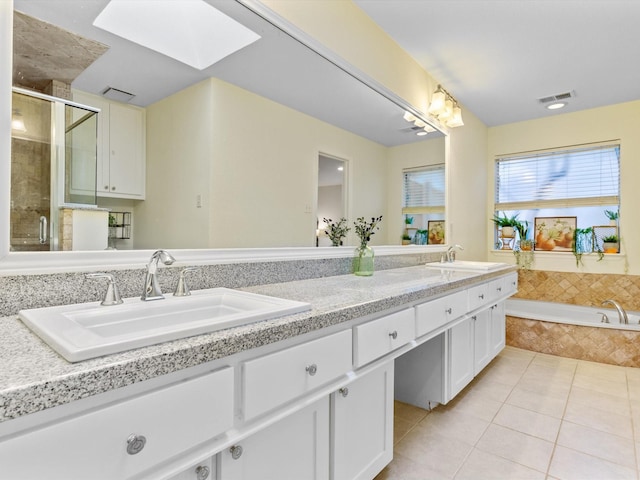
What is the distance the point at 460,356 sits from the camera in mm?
2133

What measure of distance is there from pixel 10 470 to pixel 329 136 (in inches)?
68.4

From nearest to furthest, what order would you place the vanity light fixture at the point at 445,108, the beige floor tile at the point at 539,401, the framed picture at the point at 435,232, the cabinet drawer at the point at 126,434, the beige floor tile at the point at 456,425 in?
1. the cabinet drawer at the point at 126,434
2. the beige floor tile at the point at 456,425
3. the beige floor tile at the point at 539,401
4. the vanity light fixture at the point at 445,108
5. the framed picture at the point at 435,232

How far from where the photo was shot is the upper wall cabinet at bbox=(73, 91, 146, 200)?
109cm

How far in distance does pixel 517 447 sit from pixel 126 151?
2224 mm

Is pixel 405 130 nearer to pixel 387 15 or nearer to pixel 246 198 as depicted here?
pixel 387 15

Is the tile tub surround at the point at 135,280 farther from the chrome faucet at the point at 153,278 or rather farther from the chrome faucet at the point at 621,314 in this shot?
the chrome faucet at the point at 621,314

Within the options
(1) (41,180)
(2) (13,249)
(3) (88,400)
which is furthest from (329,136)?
(3) (88,400)

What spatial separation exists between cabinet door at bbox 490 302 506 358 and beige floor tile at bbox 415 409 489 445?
0.78m

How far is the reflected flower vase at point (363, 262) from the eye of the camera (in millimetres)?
1943

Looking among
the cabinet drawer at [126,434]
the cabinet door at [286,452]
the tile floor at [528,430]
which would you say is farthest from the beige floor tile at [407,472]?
the cabinet drawer at [126,434]

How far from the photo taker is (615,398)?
91.3 inches

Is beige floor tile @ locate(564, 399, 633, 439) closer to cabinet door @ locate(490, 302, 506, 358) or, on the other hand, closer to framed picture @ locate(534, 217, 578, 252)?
cabinet door @ locate(490, 302, 506, 358)

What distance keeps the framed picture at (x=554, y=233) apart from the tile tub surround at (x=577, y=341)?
963mm

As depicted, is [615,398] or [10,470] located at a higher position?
[10,470]
